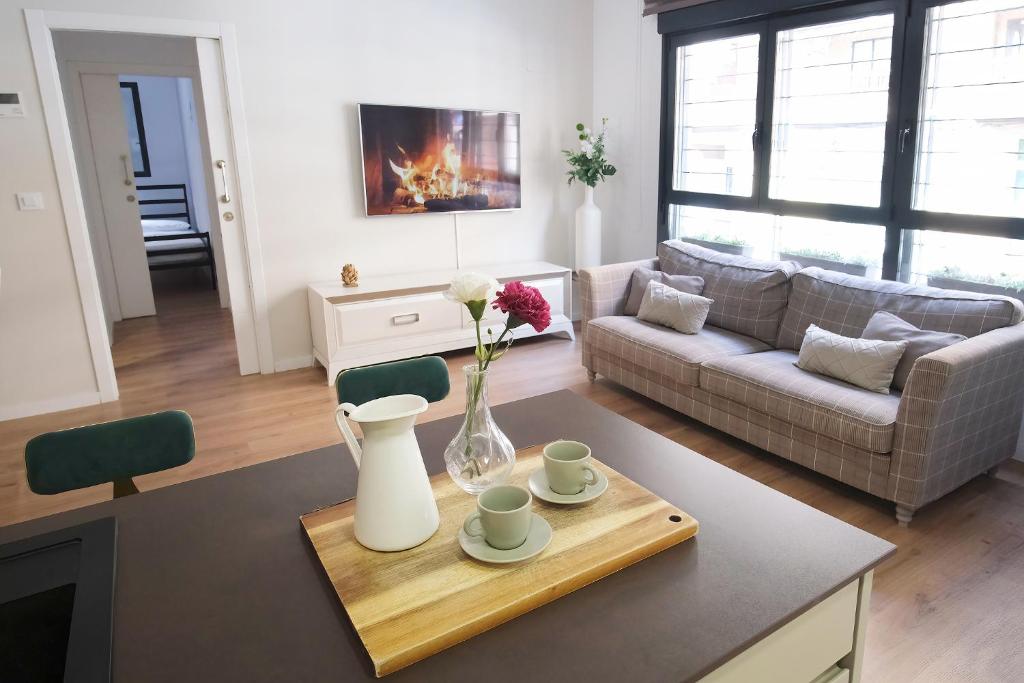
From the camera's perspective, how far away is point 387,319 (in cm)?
436

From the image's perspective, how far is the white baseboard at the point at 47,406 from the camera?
12.6ft

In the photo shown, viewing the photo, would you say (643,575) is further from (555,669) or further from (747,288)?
(747,288)

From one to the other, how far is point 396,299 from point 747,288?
6.95 feet

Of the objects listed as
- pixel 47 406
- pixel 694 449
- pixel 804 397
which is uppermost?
pixel 804 397

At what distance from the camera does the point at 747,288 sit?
369 centimetres

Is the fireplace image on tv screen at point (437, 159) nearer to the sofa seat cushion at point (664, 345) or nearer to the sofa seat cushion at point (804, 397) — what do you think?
the sofa seat cushion at point (664, 345)

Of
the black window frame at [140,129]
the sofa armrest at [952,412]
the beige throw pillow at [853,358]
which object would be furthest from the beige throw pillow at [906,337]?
the black window frame at [140,129]

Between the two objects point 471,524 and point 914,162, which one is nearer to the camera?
point 471,524

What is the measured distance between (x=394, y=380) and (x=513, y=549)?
0.90 metres

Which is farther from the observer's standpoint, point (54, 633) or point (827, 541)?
point (827, 541)

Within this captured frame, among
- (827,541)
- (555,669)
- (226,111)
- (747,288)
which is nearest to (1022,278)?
(747,288)

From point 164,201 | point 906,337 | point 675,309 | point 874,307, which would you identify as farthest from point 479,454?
point 164,201

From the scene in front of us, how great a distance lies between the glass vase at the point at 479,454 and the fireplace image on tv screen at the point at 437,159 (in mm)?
3572

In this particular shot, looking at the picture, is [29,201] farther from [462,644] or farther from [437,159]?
[462,644]
